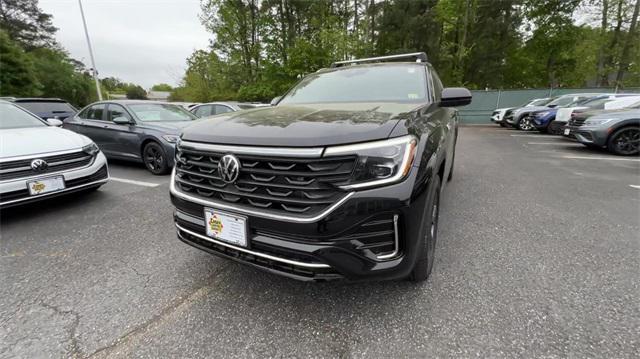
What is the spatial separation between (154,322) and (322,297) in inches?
41.7

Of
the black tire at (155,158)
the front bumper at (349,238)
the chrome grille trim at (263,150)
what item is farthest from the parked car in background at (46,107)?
the front bumper at (349,238)

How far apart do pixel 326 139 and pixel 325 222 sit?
1.36 feet

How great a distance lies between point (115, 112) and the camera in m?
5.79

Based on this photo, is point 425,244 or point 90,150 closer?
point 425,244

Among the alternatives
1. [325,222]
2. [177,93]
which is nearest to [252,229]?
[325,222]

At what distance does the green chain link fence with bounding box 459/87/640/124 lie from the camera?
16562mm

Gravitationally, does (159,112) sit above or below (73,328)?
above

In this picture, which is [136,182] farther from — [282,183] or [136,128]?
[282,183]

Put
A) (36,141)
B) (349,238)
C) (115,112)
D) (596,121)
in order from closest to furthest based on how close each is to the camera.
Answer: (349,238) < (36,141) < (115,112) < (596,121)

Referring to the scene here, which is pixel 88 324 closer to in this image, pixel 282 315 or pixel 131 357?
pixel 131 357

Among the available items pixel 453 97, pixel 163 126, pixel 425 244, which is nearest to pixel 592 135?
pixel 453 97

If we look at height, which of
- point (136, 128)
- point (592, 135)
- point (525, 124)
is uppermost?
point (136, 128)

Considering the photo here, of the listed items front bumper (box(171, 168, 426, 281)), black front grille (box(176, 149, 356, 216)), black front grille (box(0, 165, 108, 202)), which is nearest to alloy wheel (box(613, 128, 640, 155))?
front bumper (box(171, 168, 426, 281))

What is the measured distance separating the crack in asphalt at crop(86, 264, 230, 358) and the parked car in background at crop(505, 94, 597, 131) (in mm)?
14110
